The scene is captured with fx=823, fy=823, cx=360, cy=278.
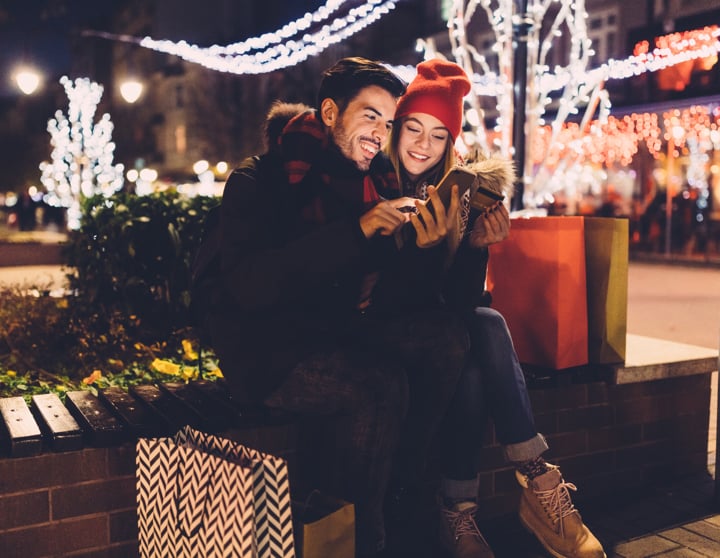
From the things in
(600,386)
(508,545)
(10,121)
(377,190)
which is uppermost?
(10,121)

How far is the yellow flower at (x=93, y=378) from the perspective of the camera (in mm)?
4301

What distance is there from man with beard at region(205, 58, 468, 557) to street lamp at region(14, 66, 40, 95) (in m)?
15.0

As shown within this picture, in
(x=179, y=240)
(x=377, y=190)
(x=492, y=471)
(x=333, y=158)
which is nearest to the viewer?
(x=333, y=158)

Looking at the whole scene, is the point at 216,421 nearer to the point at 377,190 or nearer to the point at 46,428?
the point at 46,428

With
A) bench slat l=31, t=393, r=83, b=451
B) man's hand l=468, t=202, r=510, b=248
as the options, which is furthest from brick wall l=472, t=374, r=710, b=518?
bench slat l=31, t=393, r=83, b=451

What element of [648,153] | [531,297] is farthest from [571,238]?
[648,153]

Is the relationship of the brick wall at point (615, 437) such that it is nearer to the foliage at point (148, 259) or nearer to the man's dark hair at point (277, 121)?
the man's dark hair at point (277, 121)

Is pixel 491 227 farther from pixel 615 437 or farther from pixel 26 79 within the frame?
pixel 26 79

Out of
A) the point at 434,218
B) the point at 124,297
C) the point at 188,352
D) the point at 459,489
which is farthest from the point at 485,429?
the point at 124,297

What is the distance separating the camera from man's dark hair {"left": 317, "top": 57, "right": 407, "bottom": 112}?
9.41 feet

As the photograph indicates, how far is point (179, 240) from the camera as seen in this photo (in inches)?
214

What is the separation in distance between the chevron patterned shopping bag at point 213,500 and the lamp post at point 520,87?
4.36 metres

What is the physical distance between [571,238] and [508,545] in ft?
4.19

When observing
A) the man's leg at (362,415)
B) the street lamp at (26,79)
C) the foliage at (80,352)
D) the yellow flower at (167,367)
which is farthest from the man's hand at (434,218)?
the street lamp at (26,79)
